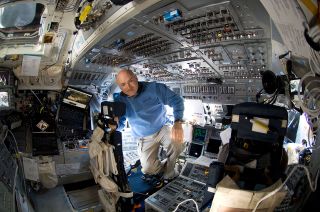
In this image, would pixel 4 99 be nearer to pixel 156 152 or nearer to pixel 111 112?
pixel 111 112

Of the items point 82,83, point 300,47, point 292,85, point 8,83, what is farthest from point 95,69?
point 300,47

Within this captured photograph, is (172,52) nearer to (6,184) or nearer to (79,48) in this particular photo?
(79,48)

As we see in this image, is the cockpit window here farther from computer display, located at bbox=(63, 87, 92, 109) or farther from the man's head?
computer display, located at bbox=(63, 87, 92, 109)

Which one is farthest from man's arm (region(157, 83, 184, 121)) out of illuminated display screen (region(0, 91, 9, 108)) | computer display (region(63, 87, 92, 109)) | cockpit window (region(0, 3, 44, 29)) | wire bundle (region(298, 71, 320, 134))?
illuminated display screen (region(0, 91, 9, 108))

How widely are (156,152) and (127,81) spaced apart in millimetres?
1353

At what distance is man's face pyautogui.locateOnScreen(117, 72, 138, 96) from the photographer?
3230mm

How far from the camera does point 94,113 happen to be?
4305 millimetres

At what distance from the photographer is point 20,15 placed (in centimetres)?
261

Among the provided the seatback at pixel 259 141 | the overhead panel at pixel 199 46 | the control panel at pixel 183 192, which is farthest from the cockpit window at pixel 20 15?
the control panel at pixel 183 192

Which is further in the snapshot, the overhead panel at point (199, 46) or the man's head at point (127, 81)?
the man's head at point (127, 81)

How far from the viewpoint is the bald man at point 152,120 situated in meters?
3.41

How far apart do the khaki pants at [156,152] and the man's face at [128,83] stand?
34.3 inches

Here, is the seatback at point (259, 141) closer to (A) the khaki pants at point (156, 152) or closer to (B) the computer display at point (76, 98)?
(A) the khaki pants at point (156, 152)

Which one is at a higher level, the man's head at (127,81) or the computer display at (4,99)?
the man's head at (127,81)
